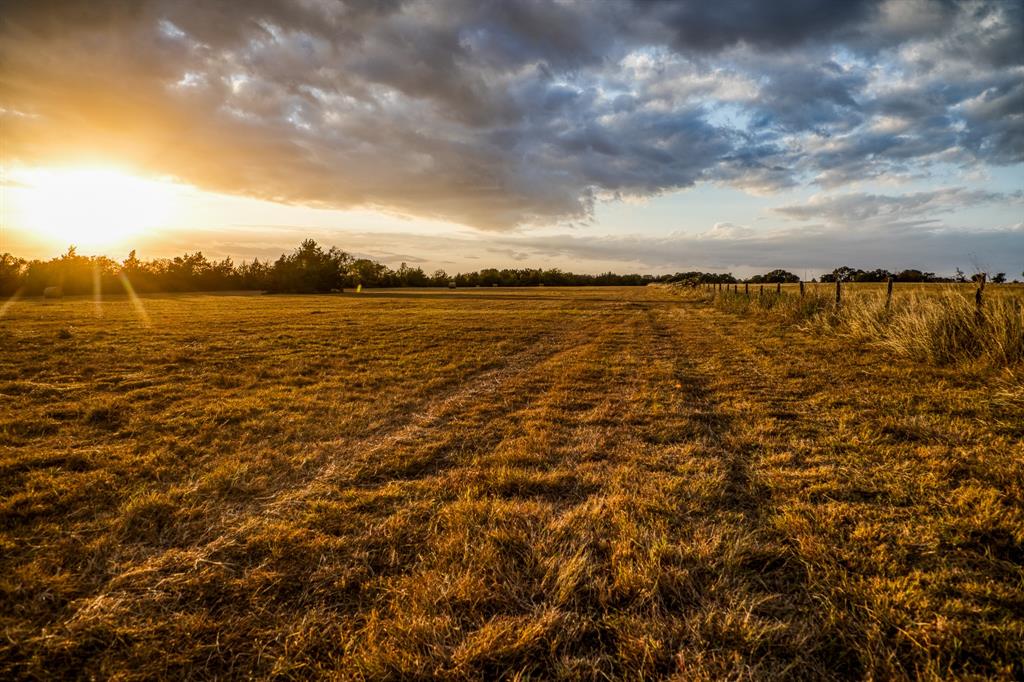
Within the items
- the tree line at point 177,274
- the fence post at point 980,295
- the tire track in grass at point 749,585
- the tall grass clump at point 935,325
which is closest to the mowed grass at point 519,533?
the tire track in grass at point 749,585

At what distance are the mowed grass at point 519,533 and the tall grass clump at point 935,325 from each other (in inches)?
41.0

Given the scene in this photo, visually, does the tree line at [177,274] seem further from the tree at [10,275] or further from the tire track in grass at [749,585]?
the tire track in grass at [749,585]

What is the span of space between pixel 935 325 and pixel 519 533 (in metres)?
12.5

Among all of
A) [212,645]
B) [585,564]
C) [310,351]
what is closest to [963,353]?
[585,564]

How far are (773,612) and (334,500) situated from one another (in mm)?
3856

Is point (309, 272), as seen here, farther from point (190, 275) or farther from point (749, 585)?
point (749, 585)

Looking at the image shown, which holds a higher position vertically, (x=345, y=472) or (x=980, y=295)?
A: (x=980, y=295)

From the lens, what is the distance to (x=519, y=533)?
3.72 meters

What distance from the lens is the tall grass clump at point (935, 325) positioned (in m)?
9.21

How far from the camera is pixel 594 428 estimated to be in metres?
6.66

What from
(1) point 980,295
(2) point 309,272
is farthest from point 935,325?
(2) point 309,272

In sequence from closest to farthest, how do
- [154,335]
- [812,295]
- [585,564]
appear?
1. [585,564]
2. [154,335]
3. [812,295]

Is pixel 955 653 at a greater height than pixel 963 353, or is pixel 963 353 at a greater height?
pixel 963 353

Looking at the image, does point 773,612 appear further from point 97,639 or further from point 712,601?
point 97,639
